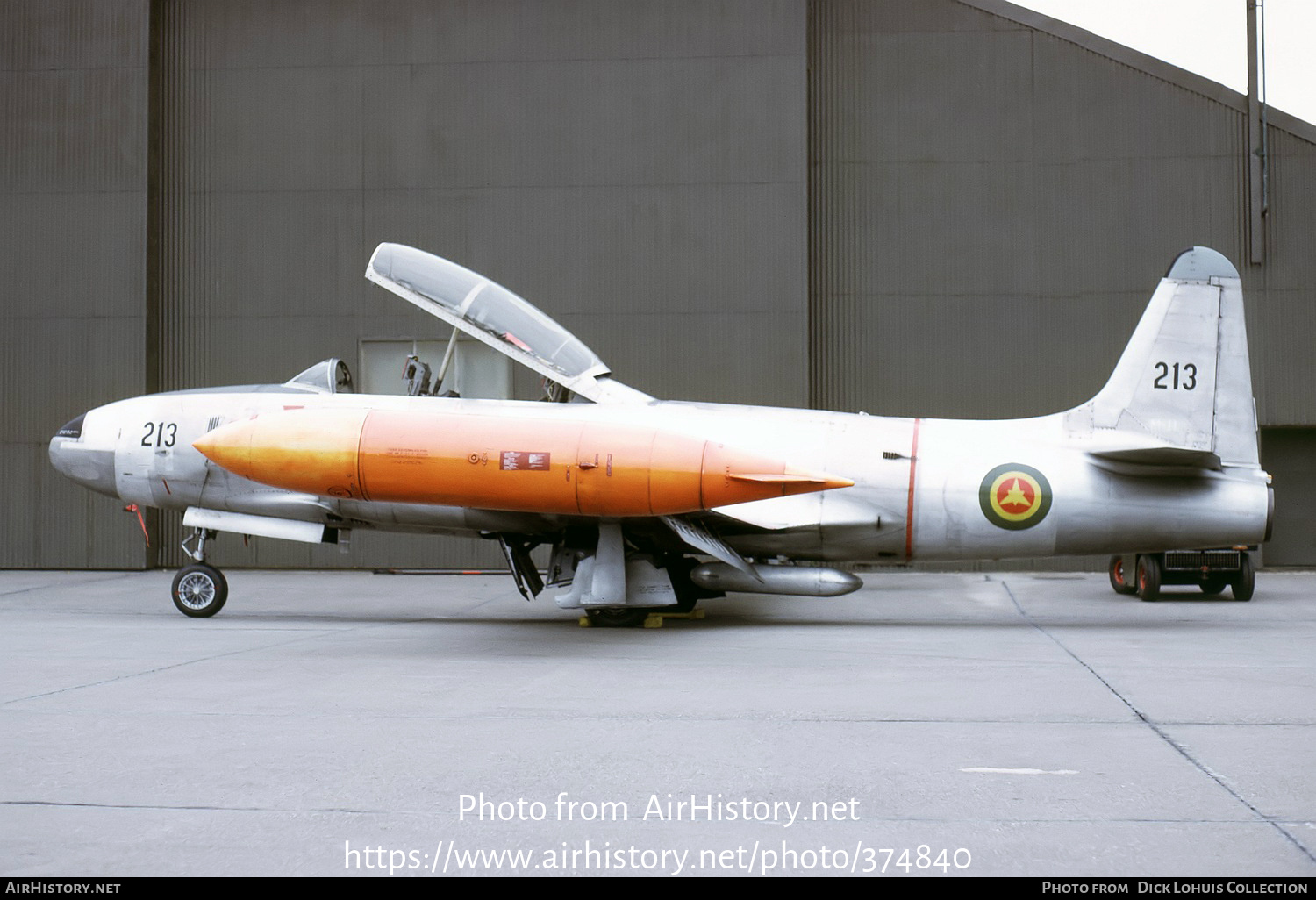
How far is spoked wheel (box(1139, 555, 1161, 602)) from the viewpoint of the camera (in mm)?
14812

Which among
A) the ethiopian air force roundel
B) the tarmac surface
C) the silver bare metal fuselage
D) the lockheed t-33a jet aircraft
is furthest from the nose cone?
the ethiopian air force roundel

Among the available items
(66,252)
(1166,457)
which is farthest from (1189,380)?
(66,252)

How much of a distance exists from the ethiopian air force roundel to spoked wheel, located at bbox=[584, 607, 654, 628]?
356cm

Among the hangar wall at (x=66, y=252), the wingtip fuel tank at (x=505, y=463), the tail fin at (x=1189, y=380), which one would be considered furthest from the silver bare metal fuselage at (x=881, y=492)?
the hangar wall at (x=66, y=252)

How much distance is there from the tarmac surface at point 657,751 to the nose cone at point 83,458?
194cm

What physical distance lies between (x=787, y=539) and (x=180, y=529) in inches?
482

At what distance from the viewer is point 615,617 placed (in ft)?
38.5

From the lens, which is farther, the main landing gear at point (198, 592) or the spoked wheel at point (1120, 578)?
the spoked wheel at point (1120, 578)

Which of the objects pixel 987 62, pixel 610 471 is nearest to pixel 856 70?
pixel 987 62

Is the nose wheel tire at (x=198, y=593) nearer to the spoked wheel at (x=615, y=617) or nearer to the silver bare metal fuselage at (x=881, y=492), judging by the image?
the silver bare metal fuselage at (x=881, y=492)

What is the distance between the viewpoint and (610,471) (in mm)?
9805

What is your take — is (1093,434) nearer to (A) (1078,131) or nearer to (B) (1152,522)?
(B) (1152,522)

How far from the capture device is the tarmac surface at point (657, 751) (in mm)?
4078

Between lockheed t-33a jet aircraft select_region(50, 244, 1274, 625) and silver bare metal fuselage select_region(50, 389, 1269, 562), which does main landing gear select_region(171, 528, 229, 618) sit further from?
silver bare metal fuselage select_region(50, 389, 1269, 562)
